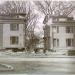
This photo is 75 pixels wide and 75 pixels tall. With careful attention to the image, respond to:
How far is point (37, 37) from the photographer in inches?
159

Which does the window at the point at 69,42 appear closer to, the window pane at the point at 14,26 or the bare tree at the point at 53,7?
the bare tree at the point at 53,7

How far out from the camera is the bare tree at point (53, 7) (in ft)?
13.3

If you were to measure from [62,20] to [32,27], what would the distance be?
1.32 ft

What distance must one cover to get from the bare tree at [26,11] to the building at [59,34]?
18 centimetres

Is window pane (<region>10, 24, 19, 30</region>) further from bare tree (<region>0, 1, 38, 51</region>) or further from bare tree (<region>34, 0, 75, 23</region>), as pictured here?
bare tree (<region>34, 0, 75, 23</region>)

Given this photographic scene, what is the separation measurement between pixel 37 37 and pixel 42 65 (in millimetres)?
369

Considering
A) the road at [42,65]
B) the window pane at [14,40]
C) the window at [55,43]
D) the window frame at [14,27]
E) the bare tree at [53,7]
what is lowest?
the road at [42,65]

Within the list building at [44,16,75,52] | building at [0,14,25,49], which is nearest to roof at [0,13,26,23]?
building at [0,14,25,49]

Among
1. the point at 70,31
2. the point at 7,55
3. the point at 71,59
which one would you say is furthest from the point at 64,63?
the point at 7,55

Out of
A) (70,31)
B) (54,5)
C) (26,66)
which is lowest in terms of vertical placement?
(26,66)

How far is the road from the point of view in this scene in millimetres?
4000

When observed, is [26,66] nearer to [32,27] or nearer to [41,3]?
[32,27]

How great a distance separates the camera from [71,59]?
159 inches

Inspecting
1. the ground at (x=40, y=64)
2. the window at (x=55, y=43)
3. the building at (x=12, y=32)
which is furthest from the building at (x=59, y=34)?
the building at (x=12, y=32)
